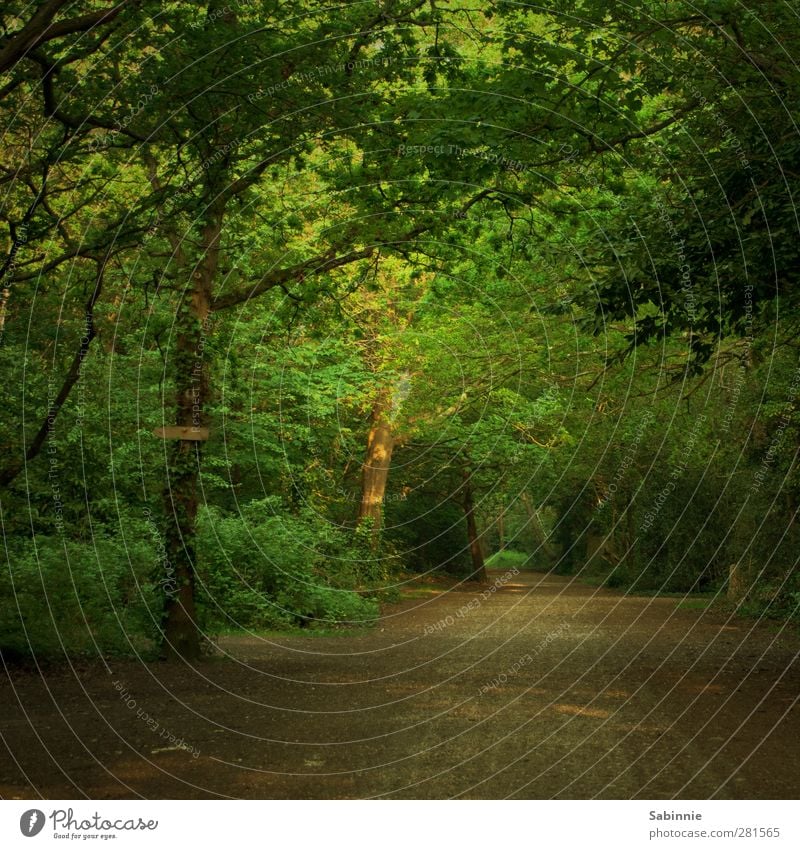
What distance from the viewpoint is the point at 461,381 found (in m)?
28.6

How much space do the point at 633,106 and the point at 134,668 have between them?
972cm

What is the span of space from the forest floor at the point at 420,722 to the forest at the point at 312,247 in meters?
2.17

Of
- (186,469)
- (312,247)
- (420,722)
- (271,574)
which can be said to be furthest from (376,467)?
(420,722)

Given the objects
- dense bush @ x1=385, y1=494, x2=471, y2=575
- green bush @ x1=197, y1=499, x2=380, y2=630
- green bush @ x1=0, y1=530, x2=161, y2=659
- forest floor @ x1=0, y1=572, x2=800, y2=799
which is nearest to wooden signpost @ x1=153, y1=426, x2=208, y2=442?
green bush @ x1=0, y1=530, x2=161, y2=659

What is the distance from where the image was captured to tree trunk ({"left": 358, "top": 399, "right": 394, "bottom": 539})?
33.2 meters

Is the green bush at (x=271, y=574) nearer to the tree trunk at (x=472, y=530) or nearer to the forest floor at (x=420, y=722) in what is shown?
the forest floor at (x=420, y=722)

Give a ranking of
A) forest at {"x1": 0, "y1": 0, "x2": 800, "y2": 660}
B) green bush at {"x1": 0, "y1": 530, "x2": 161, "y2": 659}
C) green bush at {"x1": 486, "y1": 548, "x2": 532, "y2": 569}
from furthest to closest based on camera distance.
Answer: green bush at {"x1": 486, "y1": 548, "x2": 532, "y2": 569}, green bush at {"x1": 0, "y1": 530, "x2": 161, "y2": 659}, forest at {"x1": 0, "y1": 0, "x2": 800, "y2": 660}

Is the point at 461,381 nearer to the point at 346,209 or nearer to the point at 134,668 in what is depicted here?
the point at 346,209

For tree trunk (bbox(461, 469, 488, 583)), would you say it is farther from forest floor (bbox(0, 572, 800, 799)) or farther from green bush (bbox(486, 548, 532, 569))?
green bush (bbox(486, 548, 532, 569))

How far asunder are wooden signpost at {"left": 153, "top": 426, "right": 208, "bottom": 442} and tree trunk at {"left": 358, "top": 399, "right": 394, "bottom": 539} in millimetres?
17493

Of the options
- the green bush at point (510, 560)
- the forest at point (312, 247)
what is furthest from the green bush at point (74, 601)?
the green bush at point (510, 560)

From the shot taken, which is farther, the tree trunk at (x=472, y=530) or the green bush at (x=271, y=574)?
the tree trunk at (x=472, y=530)

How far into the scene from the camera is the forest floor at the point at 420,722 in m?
8.30

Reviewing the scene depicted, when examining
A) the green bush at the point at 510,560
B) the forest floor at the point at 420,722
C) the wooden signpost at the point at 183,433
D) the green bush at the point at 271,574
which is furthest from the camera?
the green bush at the point at 510,560
